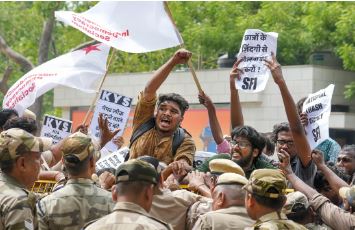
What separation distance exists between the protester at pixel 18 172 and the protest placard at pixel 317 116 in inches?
137

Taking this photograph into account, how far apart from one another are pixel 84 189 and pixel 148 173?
1115 millimetres

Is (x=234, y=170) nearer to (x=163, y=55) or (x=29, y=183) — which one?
(x=29, y=183)

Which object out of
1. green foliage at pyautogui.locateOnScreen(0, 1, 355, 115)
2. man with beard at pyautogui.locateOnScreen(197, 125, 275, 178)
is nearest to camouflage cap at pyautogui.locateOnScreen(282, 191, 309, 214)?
man with beard at pyautogui.locateOnScreen(197, 125, 275, 178)

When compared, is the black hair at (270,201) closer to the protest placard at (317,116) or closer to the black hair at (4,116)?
the protest placard at (317,116)

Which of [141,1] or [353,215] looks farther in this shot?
[141,1]

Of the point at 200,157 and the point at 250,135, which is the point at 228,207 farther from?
the point at 200,157

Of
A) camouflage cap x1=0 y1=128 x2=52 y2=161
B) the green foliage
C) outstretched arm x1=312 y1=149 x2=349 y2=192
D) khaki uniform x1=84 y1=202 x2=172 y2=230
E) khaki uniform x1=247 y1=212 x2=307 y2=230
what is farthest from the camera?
the green foliage

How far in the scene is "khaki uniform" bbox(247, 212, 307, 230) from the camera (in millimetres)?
6559

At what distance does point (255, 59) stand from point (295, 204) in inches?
128

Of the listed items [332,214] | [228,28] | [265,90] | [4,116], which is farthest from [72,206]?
[228,28]

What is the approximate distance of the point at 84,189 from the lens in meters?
7.39

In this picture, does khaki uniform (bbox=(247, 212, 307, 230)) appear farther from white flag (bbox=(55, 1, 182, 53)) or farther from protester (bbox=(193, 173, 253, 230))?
white flag (bbox=(55, 1, 182, 53))

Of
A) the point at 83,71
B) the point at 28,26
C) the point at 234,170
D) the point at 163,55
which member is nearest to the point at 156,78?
the point at 234,170

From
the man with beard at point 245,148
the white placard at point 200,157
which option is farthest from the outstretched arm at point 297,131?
the white placard at point 200,157
